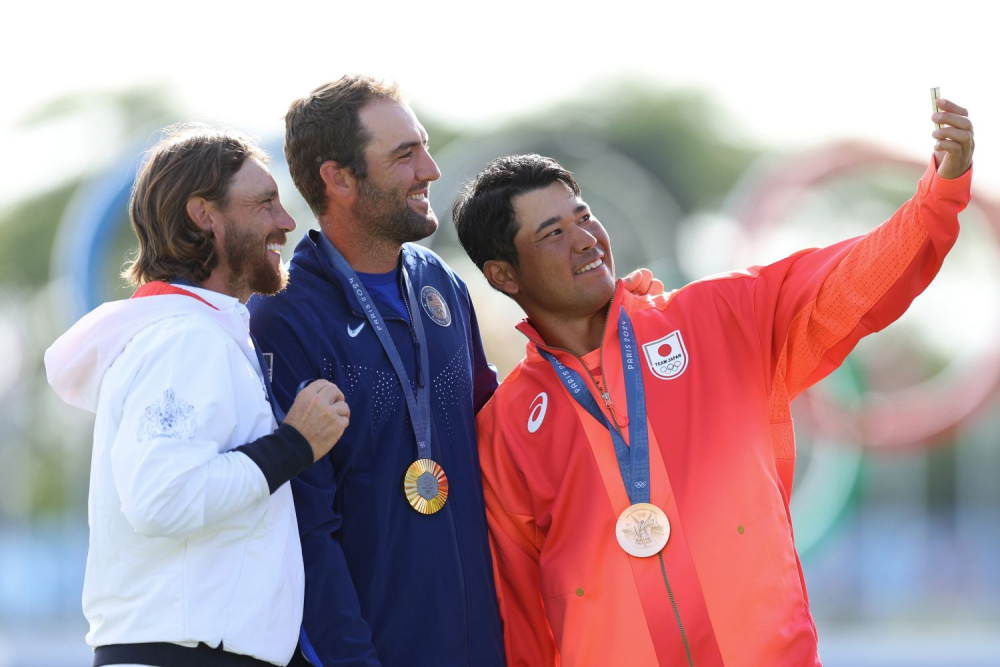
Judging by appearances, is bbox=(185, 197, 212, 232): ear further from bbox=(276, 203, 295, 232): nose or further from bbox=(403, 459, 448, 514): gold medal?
bbox=(403, 459, 448, 514): gold medal

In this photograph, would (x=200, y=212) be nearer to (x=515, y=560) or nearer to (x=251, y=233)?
(x=251, y=233)

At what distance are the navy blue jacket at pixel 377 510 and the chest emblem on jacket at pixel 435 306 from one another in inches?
6.3

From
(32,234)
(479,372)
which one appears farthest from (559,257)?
(32,234)

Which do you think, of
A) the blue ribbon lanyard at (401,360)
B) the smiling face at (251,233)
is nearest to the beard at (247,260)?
the smiling face at (251,233)

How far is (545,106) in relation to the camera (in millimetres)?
35531

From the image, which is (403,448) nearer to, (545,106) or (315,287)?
(315,287)

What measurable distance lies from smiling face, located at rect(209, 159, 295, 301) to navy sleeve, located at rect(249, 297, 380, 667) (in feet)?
0.66

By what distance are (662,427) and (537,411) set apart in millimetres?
436

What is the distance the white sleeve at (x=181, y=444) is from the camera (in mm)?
3217

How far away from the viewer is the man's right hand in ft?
11.6

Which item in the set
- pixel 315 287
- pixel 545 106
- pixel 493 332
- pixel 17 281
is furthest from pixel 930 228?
pixel 545 106

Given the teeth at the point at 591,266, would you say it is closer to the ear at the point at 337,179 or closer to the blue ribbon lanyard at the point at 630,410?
the blue ribbon lanyard at the point at 630,410

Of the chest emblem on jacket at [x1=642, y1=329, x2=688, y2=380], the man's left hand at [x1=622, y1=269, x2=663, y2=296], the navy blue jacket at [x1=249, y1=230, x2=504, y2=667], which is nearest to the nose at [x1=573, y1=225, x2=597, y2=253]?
the man's left hand at [x1=622, y1=269, x2=663, y2=296]

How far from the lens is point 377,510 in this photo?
3.91m
